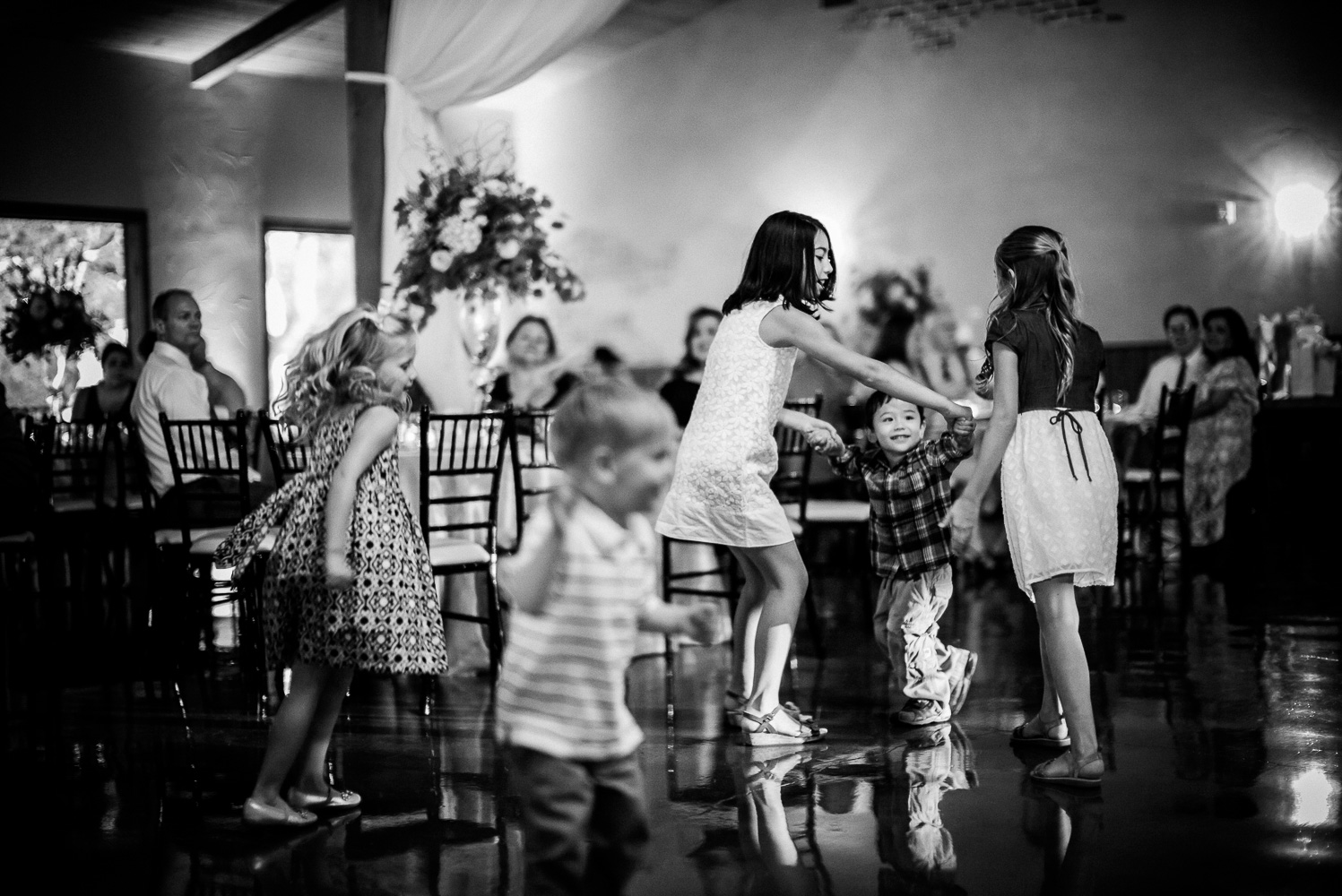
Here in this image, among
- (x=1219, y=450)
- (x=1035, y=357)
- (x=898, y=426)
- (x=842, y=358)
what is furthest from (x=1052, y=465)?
(x=1219, y=450)

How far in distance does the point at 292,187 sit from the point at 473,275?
5728 mm

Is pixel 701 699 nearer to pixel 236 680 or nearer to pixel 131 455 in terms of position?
pixel 236 680

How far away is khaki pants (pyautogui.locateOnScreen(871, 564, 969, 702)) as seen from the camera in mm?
3709

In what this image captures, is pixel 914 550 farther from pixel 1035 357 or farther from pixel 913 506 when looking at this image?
pixel 1035 357

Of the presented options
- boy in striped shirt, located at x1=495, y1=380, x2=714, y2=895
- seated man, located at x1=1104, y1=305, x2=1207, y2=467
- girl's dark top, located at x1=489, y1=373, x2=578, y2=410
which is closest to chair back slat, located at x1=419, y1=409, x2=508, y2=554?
girl's dark top, located at x1=489, y1=373, x2=578, y2=410

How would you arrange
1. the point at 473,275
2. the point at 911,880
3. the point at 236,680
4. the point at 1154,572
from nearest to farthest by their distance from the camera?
the point at 911,880, the point at 236,680, the point at 473,275, the point at 1154,572

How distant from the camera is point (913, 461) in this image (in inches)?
147

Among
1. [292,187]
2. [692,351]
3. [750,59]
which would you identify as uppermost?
[750,59]

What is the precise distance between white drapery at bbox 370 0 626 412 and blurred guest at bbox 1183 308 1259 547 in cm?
366

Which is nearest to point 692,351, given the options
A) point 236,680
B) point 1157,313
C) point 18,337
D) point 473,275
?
point 473,275

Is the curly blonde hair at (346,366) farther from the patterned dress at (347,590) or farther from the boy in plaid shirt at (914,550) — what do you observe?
the boy in plaid shirt at (914,550)

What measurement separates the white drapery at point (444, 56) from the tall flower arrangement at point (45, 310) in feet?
10.3

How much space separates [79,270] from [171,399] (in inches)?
175

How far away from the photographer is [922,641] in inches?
146
